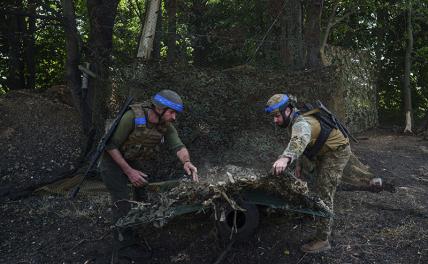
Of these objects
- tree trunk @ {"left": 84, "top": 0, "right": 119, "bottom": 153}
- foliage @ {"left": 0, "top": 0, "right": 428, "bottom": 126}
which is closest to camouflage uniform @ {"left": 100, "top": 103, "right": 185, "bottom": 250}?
tree trunk @ {"left": 84, "top": 0, "right": 119, "bottom": 153}

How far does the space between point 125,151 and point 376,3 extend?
9.58 meters

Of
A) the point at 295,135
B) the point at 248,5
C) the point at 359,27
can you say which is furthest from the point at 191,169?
the point at 359,27

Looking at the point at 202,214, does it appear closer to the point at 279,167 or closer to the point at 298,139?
the point at 279,167

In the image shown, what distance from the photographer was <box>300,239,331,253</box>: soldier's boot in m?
4.25

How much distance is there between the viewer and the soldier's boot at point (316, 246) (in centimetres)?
425

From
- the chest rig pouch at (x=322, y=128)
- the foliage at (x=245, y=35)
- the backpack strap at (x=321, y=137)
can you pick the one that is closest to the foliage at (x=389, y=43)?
the foliage at (x=245, y=35)

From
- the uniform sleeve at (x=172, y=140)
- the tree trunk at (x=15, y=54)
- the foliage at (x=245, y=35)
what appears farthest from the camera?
the tree trunk at (x=15, y=54)

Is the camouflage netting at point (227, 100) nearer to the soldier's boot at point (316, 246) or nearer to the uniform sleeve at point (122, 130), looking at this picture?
the uniform sleeve at point (122, 130)

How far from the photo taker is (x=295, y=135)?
3.77 metres

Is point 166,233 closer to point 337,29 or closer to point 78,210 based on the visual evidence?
point 78,210

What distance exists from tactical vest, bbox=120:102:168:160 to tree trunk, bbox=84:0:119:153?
247 centimetres

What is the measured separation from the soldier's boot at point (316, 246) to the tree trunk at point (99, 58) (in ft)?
12.4

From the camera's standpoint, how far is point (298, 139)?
3.72 meters

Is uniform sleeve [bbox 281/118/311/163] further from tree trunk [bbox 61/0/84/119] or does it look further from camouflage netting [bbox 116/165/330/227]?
tree trunk [bbox 61/0/84/119]
